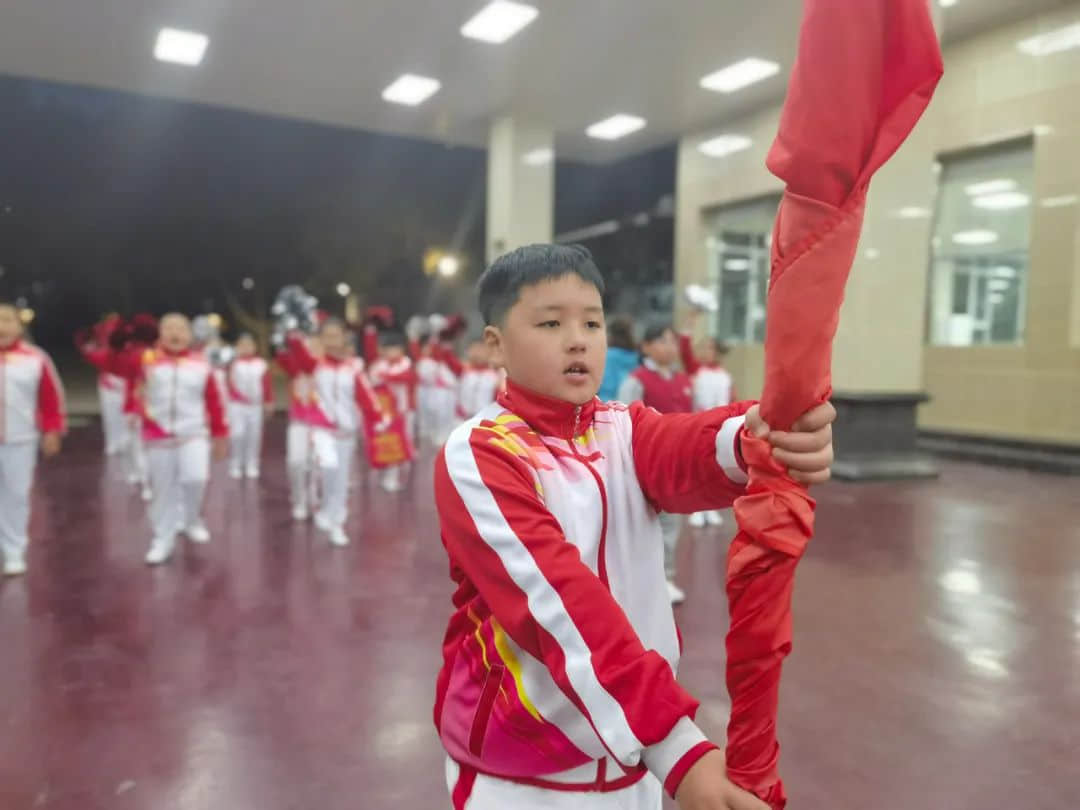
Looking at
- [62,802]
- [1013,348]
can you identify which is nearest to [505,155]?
[1013,348]

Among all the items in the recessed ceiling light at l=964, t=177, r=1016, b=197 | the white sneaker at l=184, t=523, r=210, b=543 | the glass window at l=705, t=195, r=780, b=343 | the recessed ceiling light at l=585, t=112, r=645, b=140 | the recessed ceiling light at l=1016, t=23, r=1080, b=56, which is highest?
the recessed ceiling light at l=1016, t=23, r=1080, b=56

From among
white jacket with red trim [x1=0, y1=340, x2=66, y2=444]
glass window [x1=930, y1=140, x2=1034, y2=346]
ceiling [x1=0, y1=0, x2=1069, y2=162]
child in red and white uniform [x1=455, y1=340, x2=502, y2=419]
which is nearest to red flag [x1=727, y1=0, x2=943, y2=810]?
white jacket with red trim [x1=0, y1=340, x2=66, y2=444]

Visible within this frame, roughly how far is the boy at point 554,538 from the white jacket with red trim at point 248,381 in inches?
330

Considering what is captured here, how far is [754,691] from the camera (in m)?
0.89

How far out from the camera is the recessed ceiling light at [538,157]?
41.3 feet

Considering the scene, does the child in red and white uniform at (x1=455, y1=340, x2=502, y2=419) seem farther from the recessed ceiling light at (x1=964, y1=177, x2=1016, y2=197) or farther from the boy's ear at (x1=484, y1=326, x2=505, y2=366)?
the boy's ear at (x1=484, y1=326, x2=505, y2=366)

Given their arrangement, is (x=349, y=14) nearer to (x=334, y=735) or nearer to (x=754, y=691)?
(x=334, y=735)

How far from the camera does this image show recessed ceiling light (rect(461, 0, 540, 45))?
8.67 meters

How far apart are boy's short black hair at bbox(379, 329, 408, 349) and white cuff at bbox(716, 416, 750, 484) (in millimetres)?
7440

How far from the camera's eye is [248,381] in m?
9.18

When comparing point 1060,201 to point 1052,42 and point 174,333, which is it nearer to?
point 1052,42

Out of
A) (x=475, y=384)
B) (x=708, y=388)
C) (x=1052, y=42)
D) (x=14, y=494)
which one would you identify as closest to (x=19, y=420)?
(x=14, y=494)

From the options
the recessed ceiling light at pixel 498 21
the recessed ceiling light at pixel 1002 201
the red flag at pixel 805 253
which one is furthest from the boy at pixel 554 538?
the recessed ceiling light at pixel 1002 201

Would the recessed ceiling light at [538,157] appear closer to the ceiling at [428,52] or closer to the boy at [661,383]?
the ceiling at [428,52]
